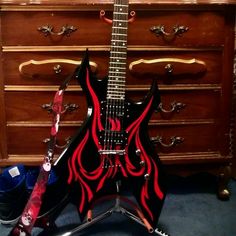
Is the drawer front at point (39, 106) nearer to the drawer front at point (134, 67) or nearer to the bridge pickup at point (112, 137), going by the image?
the drawer front at point (134, 67)

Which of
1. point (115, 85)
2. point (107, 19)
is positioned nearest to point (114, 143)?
point (115, 85)

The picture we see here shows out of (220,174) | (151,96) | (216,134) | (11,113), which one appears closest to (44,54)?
(11,113)

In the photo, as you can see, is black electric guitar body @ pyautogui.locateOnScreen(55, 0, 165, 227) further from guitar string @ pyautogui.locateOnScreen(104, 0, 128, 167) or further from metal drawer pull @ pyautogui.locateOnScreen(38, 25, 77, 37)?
metal drawer pull @ pyautogui.locateOnScreen(38, 25, 77, 37)

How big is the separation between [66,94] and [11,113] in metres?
0.21

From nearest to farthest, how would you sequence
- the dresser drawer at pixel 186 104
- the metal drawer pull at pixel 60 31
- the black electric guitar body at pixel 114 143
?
1. the black electric guitar body at pixel 114 143
2. the metal drawer pull at pixel 60 31
3. the dresser drawer at pixel 186 104

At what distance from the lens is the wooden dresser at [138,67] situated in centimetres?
136

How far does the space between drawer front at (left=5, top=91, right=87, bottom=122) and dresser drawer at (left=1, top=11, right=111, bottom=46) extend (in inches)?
7.3

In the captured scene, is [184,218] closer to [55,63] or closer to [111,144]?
[111,144]

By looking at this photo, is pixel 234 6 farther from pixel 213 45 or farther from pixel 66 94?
pixel 66 94

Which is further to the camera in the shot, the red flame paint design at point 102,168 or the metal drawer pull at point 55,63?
the metal drawer pull at point 55,63

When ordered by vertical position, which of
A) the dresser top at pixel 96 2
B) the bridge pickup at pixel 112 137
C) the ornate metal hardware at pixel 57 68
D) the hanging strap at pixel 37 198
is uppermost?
the dresser top at pixel 96 2

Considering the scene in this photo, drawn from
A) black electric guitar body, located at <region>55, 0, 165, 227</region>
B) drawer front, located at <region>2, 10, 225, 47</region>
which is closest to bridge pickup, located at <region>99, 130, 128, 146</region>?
black electric guitar body, located at <region>55, 0, 165, 227</region>

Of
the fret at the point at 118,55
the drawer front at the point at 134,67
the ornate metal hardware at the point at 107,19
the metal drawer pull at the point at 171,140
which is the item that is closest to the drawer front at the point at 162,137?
the metal drawer pull at the point at 171,140

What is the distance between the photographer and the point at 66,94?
4.77 feet
